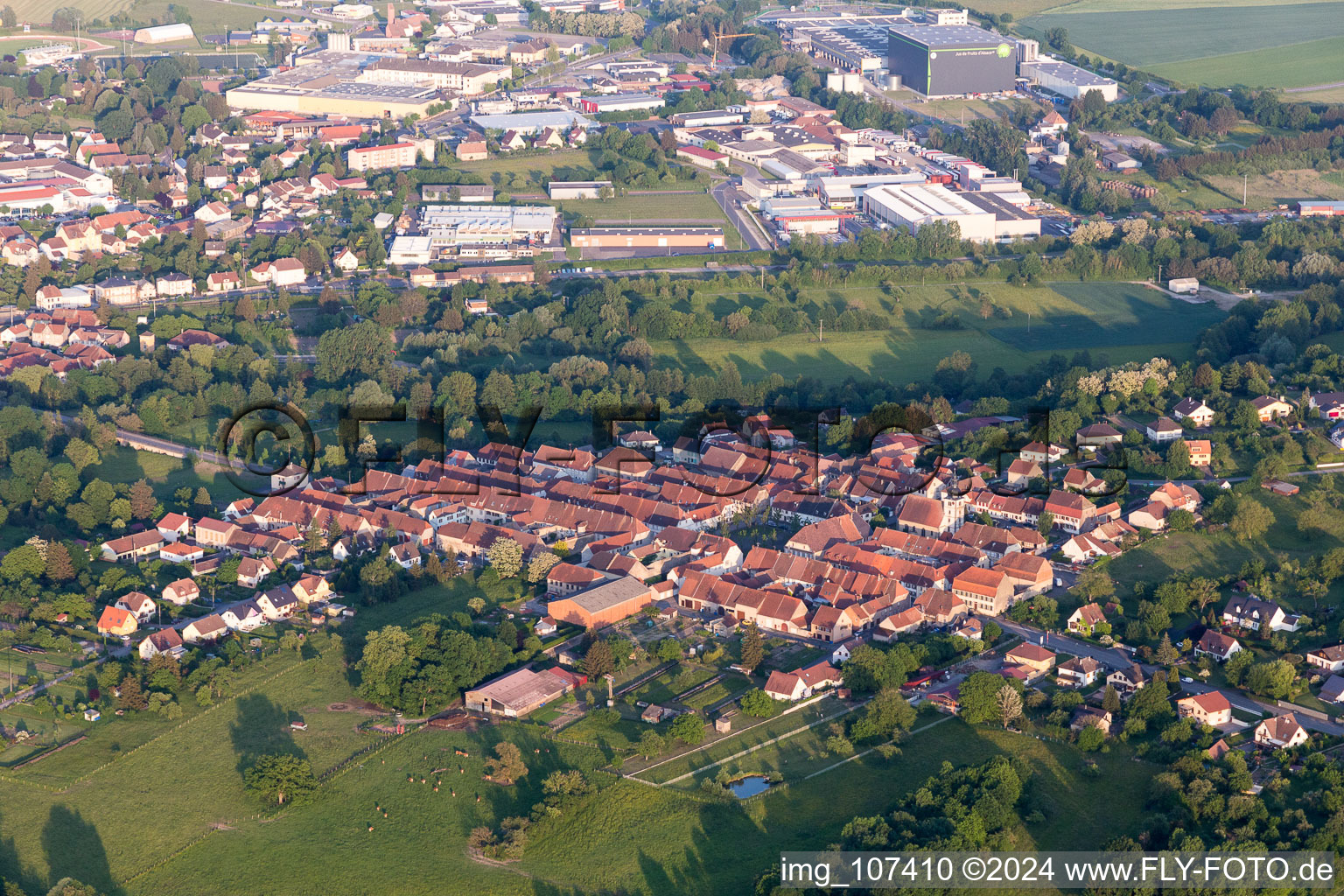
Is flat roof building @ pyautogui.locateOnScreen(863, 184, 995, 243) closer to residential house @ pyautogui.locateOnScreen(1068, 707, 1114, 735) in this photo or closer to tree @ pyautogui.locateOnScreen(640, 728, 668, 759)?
residential house @ pyautogui.locateOnScreen(1068, 707, 1114, 735)

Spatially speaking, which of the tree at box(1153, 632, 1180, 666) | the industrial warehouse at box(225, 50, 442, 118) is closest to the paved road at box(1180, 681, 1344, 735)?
the tree at box(1153, 632, 1180, 666)

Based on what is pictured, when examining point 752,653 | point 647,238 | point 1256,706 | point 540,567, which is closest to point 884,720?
point 752,653

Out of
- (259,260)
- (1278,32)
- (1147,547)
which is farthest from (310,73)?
(1147,547)

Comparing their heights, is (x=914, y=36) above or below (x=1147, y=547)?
above

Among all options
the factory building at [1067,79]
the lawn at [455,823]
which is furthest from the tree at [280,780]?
the factory building at [1067,79]

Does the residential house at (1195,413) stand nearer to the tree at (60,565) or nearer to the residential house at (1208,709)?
the residential house at (1208,709)

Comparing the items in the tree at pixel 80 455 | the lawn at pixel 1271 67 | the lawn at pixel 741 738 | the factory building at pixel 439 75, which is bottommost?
the lawn at pixel 741 738

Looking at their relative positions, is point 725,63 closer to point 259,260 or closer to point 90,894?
point 259,260
